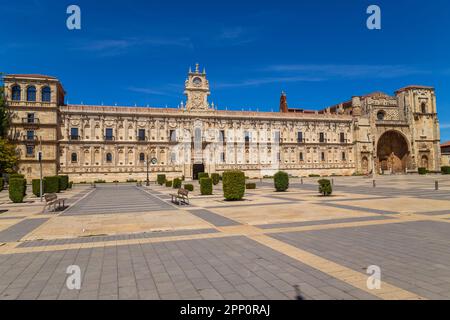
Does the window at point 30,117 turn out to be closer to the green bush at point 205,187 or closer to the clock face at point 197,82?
the clock face at point 197,82

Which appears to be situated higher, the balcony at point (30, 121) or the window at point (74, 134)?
the balcony at point (30, 121)

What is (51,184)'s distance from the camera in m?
24.5

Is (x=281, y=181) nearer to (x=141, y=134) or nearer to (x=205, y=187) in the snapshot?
(x=205, y=187)

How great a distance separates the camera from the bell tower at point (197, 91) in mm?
51594

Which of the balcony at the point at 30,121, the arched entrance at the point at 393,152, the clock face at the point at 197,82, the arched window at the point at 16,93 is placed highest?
the clock face at the point at 197,82

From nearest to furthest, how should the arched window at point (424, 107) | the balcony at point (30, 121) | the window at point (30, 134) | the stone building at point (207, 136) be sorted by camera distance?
the balcony at point (30, 121)
the window at point (30, 134)
the stone building at point (207, 136)
the arched window at point (424, 107)

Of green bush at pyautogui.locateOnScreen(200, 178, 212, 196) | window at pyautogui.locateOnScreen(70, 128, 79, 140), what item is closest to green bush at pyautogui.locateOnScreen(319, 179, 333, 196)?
green bush at pyautogui.locateOnScreen(200, 178, 212, 196)

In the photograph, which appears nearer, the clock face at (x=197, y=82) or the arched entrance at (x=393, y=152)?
the clock face at (x=197, y=82)

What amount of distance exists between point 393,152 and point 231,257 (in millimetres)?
66537

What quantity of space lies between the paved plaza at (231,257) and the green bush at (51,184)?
14010 millimetres

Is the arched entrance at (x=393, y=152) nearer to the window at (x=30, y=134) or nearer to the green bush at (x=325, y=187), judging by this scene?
the green bush at (x=325, y=187)

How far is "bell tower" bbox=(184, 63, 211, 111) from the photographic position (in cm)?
5159

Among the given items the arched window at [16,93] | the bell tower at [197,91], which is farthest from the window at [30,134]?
the bell tower at [197,91]

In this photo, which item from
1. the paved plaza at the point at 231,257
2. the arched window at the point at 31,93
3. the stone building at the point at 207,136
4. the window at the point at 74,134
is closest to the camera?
the paved plaza at the point at 231,257
